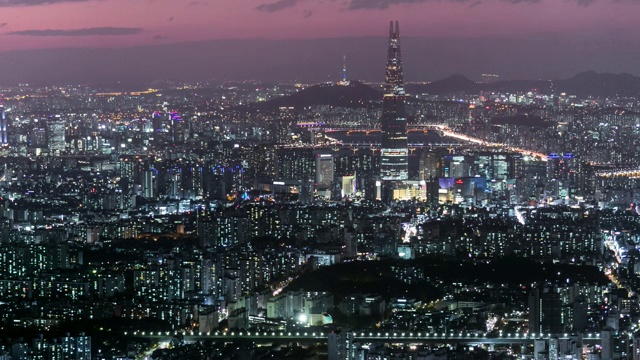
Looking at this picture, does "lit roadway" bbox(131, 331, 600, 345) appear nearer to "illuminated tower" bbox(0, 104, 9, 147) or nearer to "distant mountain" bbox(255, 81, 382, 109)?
"illuminated tower" bbox(0, 104, 9, 147)

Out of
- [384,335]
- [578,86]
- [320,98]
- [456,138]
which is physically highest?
[578,86]

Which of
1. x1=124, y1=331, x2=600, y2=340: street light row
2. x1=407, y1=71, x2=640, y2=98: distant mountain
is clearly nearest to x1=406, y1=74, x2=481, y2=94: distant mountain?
x1=407, y1=71, x2=640, y2=98: distant mountain

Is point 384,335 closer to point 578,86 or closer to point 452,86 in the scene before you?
point 578,86

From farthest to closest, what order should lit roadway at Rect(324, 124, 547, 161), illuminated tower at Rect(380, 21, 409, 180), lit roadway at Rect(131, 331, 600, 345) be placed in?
1. lit roadway at Rect(324, 124, 547, 161)
2. illuminated tower at Rect(380, 21, 409, 180)
3. lit roadway at Rect(131, 331, 600, 345)

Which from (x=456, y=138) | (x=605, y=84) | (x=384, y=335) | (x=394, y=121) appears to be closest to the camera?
(x=384, y=335)

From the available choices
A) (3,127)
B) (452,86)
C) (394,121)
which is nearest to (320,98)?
(452,86)

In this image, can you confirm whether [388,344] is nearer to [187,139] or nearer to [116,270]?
[116,270]

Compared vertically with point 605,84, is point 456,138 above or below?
below
